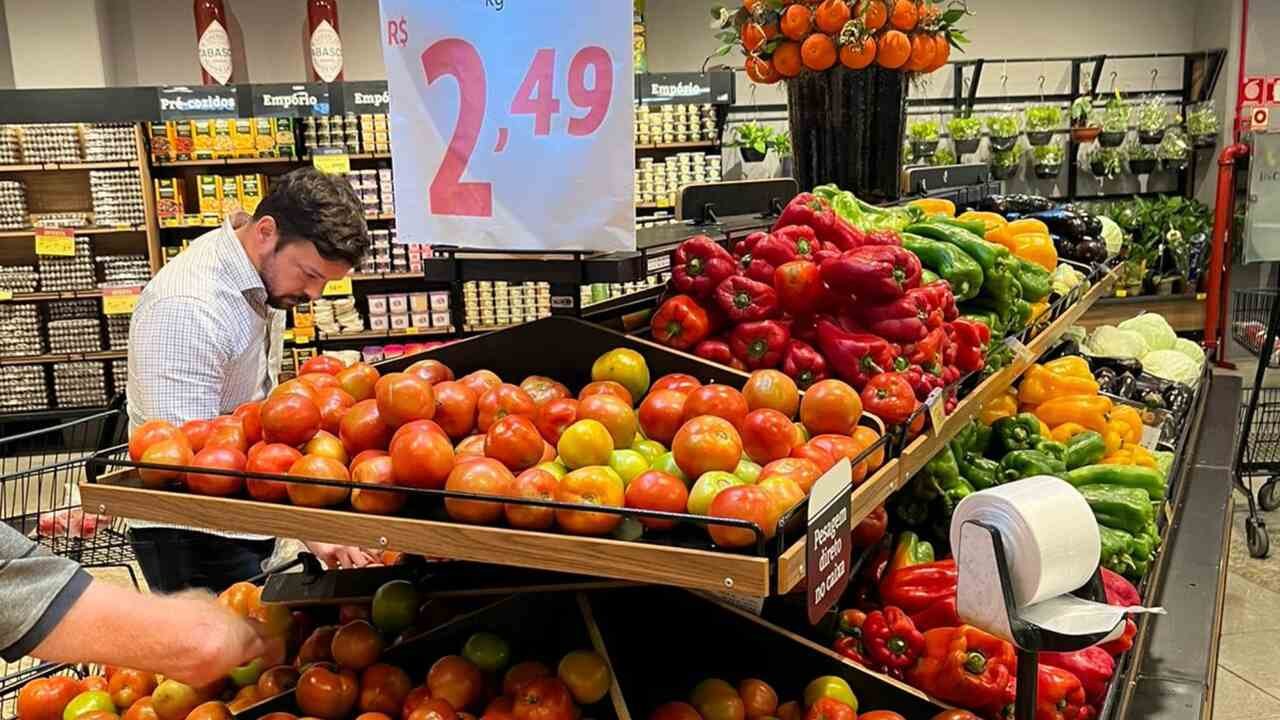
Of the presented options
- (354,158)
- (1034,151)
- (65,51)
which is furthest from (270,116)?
(1034,151)

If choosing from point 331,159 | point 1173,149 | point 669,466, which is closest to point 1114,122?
point 1173,149

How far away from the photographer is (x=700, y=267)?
1.78m

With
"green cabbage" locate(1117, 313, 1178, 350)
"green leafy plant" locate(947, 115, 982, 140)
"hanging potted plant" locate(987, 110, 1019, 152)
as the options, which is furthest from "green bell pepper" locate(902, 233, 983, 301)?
"hanging potted plant" locate(987, 110, 1019, 152)

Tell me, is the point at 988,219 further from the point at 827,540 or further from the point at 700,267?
the point at 827,540

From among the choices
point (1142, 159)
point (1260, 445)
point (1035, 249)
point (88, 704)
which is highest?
point (1142, 159)

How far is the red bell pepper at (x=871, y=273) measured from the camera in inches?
67.6

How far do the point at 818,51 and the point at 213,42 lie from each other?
231 inches

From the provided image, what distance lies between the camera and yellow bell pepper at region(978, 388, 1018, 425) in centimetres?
278

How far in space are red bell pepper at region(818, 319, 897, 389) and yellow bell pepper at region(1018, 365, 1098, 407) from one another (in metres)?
1.54

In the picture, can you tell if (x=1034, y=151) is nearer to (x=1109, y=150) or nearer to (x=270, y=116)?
(x=1109, y=150)

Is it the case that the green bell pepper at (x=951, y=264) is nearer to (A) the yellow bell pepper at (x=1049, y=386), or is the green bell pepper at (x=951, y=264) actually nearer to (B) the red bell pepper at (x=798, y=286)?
(B) the red bell pepper at (x=798, y=286)

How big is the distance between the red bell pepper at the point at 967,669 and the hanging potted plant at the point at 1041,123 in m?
7.21

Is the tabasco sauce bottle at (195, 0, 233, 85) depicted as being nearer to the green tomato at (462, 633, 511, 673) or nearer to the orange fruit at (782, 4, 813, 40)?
the orange fruit at (782, 4, 813, 40)

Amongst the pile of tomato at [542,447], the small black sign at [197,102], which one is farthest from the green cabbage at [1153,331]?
the small black sign at [197,102]
